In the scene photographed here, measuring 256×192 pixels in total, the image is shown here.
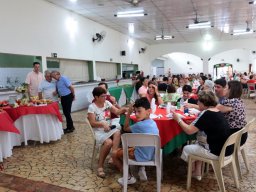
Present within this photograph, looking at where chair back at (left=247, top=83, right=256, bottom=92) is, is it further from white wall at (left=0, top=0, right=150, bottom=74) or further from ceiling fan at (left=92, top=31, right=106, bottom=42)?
ceiling fan at (left=92, top=31, right=106, bottom=42)

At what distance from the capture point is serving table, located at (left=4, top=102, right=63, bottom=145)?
4094 mm

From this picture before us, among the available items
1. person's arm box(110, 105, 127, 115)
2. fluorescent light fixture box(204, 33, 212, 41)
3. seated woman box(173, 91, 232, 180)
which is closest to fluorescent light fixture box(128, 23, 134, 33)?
fluorescent light fixture box(204, 33, 212, 41)

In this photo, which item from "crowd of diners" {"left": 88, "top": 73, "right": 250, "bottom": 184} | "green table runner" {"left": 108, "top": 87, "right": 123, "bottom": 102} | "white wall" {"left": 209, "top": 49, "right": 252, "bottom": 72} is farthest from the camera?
"white wall" {"left": 209, "top": 49, "right": 252, "bottom": 72}

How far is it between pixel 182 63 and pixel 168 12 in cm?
1326

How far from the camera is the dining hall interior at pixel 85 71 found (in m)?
2.86

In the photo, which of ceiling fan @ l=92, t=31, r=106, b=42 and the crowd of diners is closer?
the crowd of diners

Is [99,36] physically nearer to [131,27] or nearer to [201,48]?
[131,27]

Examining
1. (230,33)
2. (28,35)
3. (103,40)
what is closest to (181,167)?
(28,35)

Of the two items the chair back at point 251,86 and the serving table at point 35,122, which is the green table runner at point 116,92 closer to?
the serving table at point 35,122

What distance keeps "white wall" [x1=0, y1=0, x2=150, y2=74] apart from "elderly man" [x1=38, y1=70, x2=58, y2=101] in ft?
3.95

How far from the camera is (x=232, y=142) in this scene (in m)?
2.36

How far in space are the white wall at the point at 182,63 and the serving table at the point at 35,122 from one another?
58.2ft

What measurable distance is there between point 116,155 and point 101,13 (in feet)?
21.3

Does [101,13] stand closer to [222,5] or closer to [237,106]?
[222,5]
